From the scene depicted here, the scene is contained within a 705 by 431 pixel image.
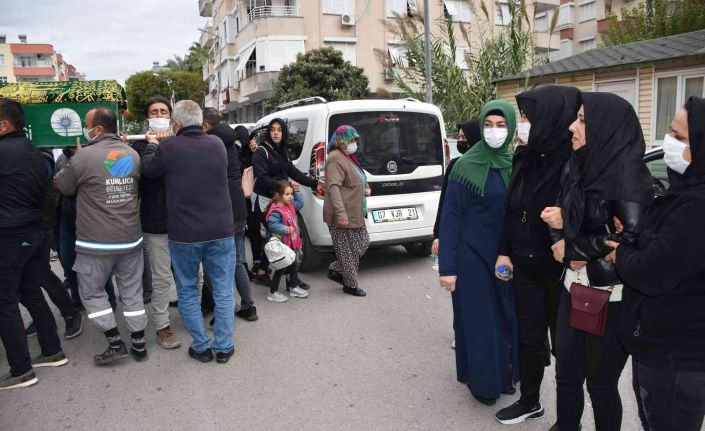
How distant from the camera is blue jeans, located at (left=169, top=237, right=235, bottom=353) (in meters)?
4.34

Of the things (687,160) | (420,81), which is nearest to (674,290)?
(687,160)

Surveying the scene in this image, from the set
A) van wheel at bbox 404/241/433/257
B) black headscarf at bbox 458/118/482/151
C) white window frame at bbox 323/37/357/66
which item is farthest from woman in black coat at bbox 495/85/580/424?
white window frame at bbox 323/37/357/66

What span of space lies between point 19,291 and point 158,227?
1.12 m

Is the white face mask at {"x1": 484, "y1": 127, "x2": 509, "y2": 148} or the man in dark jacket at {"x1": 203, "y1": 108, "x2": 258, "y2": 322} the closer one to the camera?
the white face mask at {"x1": 484, "y1": 127, "x2": 509, "y2": 148}

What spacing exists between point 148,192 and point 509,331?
2921 mm

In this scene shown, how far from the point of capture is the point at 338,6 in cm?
3098

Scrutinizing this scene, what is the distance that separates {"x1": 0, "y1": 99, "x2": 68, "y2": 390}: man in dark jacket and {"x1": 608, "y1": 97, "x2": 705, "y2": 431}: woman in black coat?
3913mm

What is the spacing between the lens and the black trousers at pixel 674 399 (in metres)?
2.14

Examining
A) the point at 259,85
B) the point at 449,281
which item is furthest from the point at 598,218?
the point at 259,85

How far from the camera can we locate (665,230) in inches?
82.0

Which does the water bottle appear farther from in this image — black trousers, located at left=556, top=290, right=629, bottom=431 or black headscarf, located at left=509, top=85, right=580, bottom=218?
black trousers, located at left=556, top=290, right=629, bottom=431

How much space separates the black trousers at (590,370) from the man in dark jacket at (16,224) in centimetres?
362

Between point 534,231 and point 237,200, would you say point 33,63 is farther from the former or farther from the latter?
point 534,231

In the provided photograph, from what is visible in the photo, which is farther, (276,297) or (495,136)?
(276,297)
